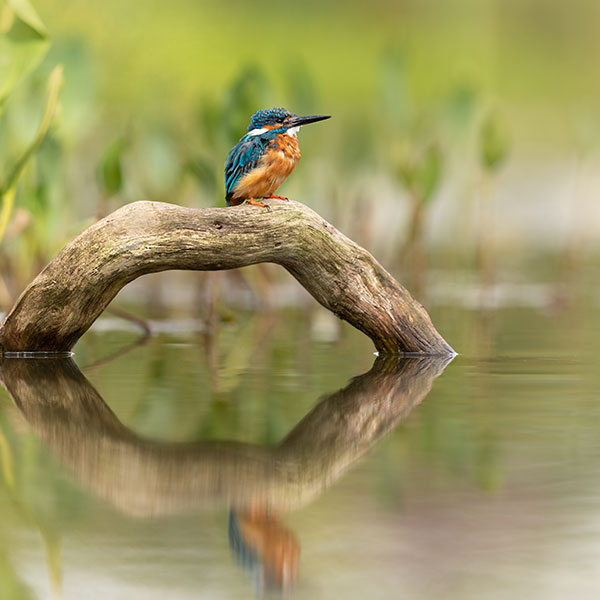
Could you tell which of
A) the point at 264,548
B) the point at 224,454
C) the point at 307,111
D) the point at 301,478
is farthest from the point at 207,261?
the point at 307,111

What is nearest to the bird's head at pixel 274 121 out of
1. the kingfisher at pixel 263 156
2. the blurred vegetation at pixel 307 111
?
the kingfisher at pixel 263 156

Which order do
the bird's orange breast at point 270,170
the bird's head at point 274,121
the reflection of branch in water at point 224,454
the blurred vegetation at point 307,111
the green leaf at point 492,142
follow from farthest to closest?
1. the green leaf at point 492,142
2. the blurred vegetation at point 307,111
3. the bird's head at point 274,121
4. the bird's orange breast at point 270,170
5. the reflection of branch in water at point 224,454

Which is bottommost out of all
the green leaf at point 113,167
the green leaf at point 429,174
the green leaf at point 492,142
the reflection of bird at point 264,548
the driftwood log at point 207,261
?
the reflection of bird at point 264,548

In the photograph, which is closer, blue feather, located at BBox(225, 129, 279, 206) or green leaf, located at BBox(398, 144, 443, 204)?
blue feather, located at BBox(225, 129, 279, 206)

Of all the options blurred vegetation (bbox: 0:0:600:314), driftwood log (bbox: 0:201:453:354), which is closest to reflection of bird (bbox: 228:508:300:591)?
driftwood log (bbox: 0:201:453:354)

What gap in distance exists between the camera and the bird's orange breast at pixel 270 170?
5305 mm

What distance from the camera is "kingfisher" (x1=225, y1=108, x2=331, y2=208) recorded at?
532cm

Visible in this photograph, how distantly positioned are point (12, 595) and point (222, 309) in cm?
546

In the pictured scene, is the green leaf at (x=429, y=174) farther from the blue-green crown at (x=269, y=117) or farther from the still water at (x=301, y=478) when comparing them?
the blue-green crown at (x=269, y=117)

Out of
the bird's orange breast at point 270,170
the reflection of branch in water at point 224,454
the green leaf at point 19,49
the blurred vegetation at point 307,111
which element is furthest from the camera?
the blurred vegetation at point 307,111

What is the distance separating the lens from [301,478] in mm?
3111

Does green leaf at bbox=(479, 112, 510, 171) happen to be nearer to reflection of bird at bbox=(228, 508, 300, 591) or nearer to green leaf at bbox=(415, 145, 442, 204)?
green leaf at bbox=(415, 145, 442, 204)

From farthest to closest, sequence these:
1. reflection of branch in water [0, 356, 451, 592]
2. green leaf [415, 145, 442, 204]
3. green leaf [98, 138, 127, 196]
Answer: green leaf [415, 145, 442, 204]
green leaf [98, 138, 127, 196]
reflection of branch in water [0, 356, 451, 592]

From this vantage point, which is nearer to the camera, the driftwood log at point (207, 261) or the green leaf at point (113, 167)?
the driftwood log at point (207, 261)
